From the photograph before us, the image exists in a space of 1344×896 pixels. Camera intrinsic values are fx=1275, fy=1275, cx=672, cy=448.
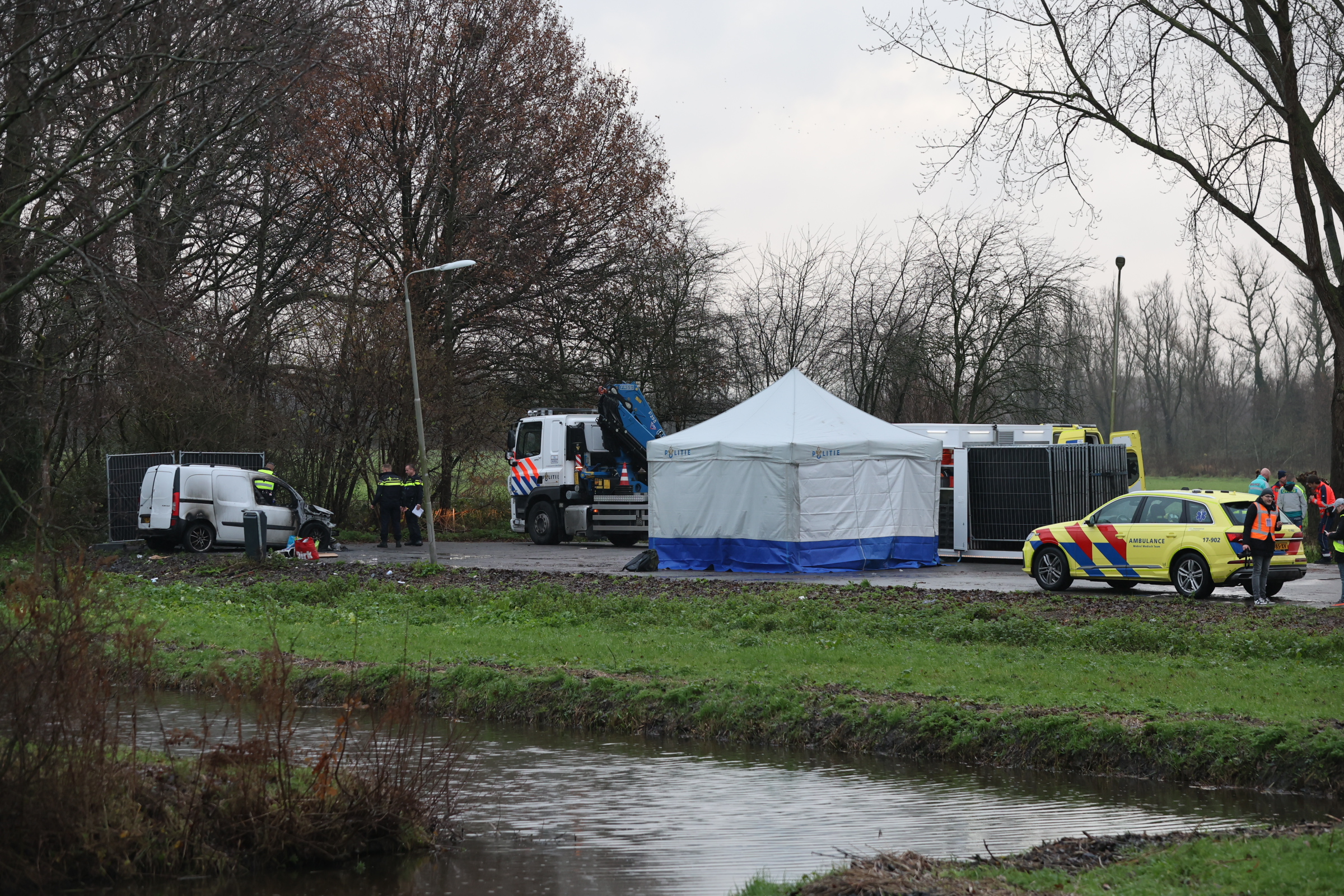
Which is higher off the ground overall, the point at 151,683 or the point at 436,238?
the point at 436,238

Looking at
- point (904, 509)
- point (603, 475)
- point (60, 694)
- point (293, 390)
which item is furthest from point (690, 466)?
point (60, 694)

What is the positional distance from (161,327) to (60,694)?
10616mm

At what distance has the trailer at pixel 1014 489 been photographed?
25734 millimetres

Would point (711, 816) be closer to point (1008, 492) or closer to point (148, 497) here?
point (1008, 492)

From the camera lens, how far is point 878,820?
8.32 m

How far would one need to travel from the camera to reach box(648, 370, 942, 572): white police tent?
24281mm

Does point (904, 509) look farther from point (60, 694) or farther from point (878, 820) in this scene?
point (60, 694)

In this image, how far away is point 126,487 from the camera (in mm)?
28828

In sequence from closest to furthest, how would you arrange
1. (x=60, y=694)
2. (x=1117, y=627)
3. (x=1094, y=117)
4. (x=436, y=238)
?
1. (x=60, y=694)
2. (x=1117, y=627)
3. (x=1094, y=117)
4. (x=436, y=238)

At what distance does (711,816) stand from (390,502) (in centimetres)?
2333

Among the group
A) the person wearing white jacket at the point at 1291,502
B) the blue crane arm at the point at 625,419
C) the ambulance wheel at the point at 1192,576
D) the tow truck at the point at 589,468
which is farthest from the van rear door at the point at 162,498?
the person wearing white jacket at the point at 1291,502

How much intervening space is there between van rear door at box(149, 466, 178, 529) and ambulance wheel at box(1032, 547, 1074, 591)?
17.7 metres

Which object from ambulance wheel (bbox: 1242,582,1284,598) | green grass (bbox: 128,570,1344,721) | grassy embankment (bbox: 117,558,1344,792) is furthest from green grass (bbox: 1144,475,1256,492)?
green grass (bbox: 128,570,1344,721)

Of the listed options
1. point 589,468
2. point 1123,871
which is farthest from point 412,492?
point 1123,871
